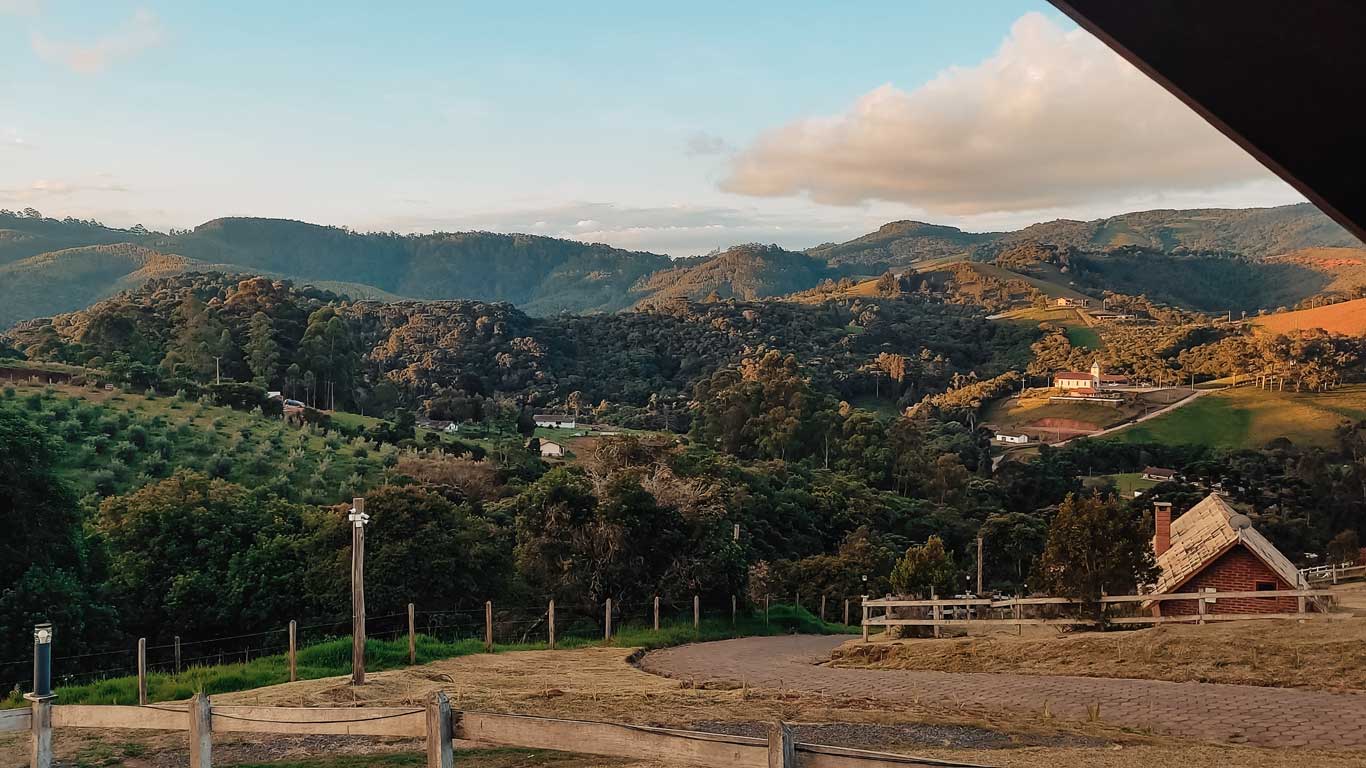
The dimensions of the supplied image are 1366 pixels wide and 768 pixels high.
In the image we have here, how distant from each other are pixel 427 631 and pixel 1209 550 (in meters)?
16.8

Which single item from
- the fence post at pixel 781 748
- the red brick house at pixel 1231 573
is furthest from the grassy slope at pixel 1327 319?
the fence post at pixel 781 748

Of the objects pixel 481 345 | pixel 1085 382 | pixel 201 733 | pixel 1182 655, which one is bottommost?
pixel 1182 655

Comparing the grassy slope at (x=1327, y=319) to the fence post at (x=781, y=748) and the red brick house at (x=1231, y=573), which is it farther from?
the fence post at (x=781, y=748)

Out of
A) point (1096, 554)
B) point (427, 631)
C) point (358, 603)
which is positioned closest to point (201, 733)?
point (358, 603)

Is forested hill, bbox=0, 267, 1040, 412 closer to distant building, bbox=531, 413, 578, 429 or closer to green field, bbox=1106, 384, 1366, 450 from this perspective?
distant building, bbox=531, 413, 578, 429

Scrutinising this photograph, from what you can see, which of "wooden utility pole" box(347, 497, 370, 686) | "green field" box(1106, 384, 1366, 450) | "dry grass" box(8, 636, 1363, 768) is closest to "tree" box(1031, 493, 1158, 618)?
"dry grass" box(8, 636, 1363, 768)

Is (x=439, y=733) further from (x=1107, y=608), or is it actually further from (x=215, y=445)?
(x=215, y=445)

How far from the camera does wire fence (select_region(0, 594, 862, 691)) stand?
18.0 metres

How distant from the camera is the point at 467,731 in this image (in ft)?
17.4

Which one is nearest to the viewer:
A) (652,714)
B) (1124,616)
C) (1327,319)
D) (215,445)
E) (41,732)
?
(41,732)

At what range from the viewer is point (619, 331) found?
118m

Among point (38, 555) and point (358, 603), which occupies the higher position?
point (358, 603)

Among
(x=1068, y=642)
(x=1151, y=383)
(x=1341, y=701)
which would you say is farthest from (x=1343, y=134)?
(x=1151, y=383)

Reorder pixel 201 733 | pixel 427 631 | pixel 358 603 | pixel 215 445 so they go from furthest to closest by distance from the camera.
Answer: pixel 215 445 < pixel 427 631 < pixel 358 603 < pixel 201 733
